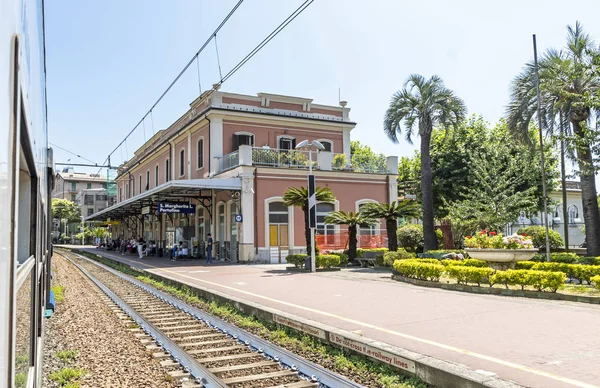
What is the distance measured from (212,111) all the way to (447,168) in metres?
18.0

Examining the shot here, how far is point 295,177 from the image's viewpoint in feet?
94.7

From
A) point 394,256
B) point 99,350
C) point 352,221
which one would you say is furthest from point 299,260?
point 99,350

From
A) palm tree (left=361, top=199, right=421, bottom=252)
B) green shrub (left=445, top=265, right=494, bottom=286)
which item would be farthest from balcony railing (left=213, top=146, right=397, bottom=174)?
A: green shrub (left=445, top=265, right=494, bottom=286)

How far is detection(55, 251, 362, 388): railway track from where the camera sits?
240 inches

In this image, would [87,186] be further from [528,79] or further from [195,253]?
[528,79]

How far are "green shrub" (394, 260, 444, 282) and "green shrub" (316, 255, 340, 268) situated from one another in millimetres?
5143

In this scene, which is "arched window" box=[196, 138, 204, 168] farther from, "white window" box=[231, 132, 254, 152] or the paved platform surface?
the paved platform surface

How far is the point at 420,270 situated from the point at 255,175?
46.3 ft

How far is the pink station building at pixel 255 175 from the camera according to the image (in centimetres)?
2714

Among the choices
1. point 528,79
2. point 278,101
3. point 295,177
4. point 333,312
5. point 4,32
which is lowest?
point 333,312

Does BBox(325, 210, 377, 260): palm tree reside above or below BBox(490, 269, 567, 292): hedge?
above

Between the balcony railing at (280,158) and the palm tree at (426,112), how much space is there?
6136mm

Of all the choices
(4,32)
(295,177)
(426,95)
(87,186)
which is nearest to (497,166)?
(426,95)

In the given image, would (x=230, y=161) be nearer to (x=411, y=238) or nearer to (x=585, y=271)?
(x=411, y=238)
